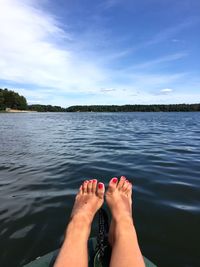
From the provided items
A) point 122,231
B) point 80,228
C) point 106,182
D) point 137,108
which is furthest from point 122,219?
point 137,108

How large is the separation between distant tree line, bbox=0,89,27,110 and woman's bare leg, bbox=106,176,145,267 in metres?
79.5

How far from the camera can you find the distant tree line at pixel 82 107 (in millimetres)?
83125

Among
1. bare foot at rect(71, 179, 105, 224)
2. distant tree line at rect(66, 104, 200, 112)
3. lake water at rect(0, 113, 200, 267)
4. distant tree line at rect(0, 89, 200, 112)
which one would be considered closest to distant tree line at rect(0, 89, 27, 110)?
distant tree line at rect(0, 89, 200, 112)

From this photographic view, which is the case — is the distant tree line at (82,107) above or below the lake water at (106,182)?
below

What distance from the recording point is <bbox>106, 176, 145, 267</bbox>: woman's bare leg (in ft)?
6.77

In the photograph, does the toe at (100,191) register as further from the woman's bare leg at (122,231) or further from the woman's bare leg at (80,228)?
the woman's bare leg at (122,231)

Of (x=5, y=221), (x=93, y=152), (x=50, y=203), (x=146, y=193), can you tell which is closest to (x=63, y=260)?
(x=5, y=221)

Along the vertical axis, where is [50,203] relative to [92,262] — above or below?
below

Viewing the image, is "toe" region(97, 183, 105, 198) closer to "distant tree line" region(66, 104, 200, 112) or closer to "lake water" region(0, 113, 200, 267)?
"lake water" region(0, 113, 200, 267)

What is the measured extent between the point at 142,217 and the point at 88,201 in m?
1.03

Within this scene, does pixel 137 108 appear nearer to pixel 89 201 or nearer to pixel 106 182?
pixel 106 182

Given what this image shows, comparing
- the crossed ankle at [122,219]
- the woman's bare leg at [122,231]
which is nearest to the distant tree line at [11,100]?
the woman's bare leg at [122,231]

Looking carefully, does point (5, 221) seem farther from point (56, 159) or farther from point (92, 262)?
point (56, 159)

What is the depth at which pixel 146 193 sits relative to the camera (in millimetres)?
4672
